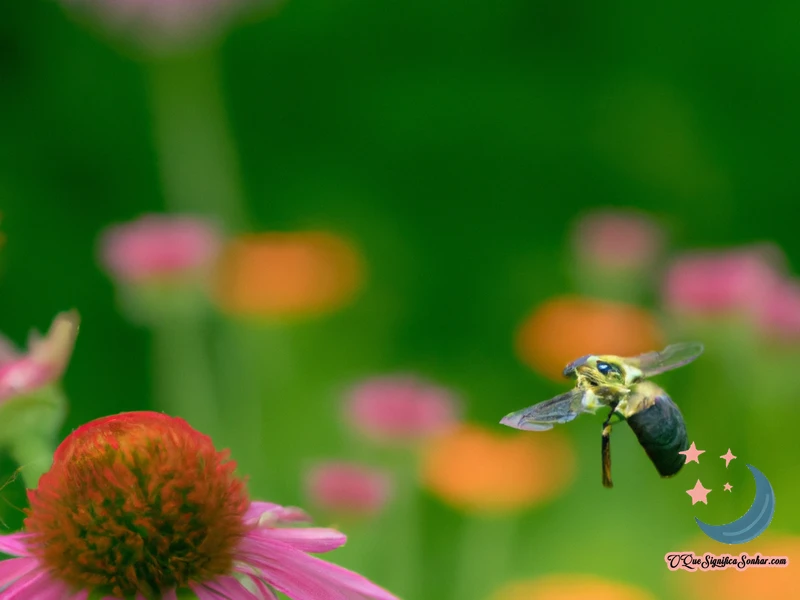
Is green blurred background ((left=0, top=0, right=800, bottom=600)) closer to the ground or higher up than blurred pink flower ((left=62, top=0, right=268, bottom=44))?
closer to the ground

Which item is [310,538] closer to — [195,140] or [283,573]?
[283,573]

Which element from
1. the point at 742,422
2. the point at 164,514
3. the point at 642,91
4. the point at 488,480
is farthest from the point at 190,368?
the point at 164,514

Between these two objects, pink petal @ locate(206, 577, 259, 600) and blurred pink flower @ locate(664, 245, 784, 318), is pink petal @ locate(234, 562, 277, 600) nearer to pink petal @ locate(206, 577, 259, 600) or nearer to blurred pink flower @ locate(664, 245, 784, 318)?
pink petal @ locate(206, 577, 259, 600)

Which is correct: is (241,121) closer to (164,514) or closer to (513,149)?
(513,149)

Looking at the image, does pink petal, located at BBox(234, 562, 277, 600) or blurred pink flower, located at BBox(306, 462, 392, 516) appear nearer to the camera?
pink petal, located at BBox(234, 562, 277, 600)

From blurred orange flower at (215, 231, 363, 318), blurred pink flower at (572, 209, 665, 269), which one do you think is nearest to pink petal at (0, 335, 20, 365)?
blurred orange flower at (215, 231, 363, 318)

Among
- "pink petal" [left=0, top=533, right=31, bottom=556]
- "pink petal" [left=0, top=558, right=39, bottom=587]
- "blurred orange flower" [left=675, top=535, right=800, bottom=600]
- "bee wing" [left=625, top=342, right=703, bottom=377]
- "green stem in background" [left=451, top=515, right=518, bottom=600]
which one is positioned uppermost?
"bee wing" [left=625, top=342, right=703, bottom=377]
